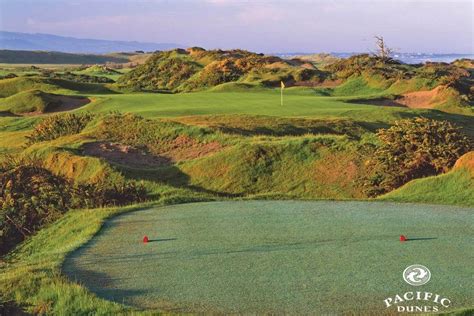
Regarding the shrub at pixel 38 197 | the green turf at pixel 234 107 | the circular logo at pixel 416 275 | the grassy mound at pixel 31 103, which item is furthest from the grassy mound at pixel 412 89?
the circular logo at pixel 416 275

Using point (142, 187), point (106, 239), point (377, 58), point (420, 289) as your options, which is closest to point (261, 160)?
point (142, 187)

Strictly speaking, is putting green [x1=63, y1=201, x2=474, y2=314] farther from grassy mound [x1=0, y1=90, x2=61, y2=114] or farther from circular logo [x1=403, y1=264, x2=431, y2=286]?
grassy mound [x1=0, y1=90, x2=61, y2=114]

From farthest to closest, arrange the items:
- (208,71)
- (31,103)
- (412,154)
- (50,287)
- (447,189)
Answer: (208,71), (31,103), (412,154), (447,189), (50,287)

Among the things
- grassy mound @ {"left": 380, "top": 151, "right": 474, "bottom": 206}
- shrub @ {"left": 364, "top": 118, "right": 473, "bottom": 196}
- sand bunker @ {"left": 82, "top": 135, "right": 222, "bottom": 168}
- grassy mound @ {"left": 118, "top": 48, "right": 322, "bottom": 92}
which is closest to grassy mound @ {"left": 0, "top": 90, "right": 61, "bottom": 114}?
sand bunker @ {"left": 82, "top": 135, "right": 222, "bottom": 168}

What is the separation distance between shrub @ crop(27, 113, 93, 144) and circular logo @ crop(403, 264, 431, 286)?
81.9 feet

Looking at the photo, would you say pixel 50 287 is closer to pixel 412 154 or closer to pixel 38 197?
pixel 38 197

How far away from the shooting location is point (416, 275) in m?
8.47

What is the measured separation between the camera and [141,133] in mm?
→ 27922

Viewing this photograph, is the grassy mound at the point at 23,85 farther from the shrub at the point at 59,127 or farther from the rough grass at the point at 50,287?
the rough grass at the point at 50,287

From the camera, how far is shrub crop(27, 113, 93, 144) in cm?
3088

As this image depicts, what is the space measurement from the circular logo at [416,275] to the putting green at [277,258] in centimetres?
10

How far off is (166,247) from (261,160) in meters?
12.8

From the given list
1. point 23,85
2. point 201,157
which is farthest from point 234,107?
point 23,85

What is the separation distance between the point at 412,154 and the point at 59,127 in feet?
62.6
